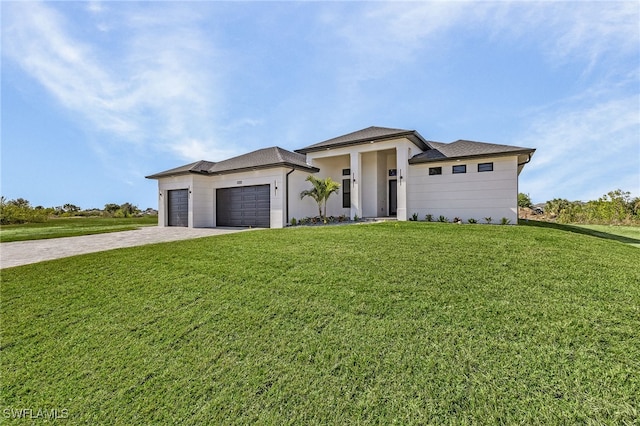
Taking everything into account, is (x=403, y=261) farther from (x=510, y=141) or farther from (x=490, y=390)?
(x=510, y=141)

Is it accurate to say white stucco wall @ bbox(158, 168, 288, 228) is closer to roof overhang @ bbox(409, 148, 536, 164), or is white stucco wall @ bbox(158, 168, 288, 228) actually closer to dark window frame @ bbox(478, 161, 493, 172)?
roof overhang @ bbox(409, 148, 536, 164)

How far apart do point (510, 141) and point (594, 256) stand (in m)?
9.79

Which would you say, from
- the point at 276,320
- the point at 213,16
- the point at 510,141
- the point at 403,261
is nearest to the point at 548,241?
the point at 403,261

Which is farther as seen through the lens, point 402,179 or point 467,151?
point 402,179

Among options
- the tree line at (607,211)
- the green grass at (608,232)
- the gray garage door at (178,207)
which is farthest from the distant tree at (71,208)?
the tree line at (607,211)

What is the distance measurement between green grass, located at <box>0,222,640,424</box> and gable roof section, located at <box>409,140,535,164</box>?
7.70m

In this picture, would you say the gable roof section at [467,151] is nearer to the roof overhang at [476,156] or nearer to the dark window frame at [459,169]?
the roof overhang at [476,156]

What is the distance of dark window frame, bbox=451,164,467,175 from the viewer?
1316cm

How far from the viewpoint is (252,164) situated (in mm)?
15383

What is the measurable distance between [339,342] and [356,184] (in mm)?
11928

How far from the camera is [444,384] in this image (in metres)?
2.54

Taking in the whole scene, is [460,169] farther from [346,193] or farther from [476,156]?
[346,193]

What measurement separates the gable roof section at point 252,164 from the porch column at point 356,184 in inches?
96.2

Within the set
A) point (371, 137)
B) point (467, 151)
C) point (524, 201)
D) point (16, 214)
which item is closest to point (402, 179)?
point (371, 137)
